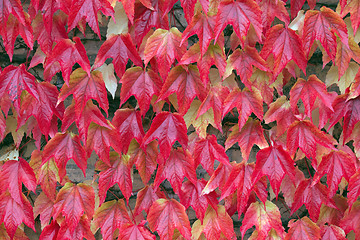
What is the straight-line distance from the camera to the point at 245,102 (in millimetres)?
1197

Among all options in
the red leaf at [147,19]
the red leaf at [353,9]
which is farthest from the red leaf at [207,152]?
the red leaf at [353,9]

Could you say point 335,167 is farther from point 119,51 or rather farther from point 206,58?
point 119,51

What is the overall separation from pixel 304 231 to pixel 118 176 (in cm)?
76

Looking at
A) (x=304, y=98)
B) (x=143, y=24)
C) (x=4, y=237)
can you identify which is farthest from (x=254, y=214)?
(x=4, y=237)

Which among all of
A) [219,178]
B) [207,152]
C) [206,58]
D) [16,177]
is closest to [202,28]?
[206,58]

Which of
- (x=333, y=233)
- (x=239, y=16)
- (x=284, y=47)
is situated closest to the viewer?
(x=239, y=16)

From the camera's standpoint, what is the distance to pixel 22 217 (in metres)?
1.29

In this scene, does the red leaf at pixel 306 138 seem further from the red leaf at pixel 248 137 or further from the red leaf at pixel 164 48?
the red leaf at pixel 164 48

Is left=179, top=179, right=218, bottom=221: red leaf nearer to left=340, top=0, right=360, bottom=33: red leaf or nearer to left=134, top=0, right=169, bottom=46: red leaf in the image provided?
left=134, top=0, right=169, bottom=46: red leaf

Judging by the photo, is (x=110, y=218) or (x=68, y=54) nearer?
(x=68, y=54)

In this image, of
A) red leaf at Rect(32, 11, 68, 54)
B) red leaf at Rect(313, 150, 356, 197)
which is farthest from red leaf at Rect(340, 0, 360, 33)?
red leaf at Rect(32, 11, 68, 54)

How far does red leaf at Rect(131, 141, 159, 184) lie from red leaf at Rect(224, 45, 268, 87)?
407 mm

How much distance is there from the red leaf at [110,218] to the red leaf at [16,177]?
0.27 metres

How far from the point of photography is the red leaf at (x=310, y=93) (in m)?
1.23
